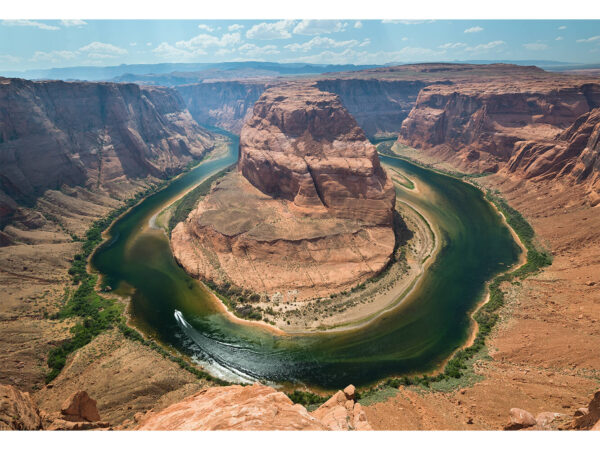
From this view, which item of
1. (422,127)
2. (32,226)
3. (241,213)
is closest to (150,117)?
(32,226)

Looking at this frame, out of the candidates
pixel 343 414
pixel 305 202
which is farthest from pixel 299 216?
pixel 343 414

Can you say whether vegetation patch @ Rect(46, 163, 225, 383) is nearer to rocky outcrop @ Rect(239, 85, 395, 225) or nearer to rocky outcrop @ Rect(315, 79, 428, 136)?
rocky outcrop @ Rect(239, 85, 395, 225)

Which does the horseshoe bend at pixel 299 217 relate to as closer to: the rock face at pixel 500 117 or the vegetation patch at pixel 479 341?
the vegetation patch at pixel 479 341

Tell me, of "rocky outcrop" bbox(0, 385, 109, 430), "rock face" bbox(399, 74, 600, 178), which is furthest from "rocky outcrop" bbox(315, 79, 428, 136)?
"rocky outcrop" bbox(0, 385, 109, 430)

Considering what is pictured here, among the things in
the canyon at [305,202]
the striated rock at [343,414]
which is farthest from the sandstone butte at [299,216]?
the striated rock at [343,414]

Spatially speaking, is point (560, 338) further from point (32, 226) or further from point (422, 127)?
point (422, 127)

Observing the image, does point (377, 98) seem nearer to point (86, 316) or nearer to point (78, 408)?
point (86, 316)
